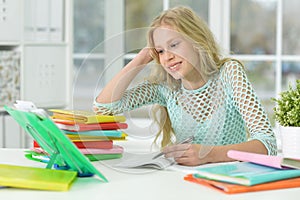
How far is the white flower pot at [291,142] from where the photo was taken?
2008 mm

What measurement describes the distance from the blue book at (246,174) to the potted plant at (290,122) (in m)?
0.43

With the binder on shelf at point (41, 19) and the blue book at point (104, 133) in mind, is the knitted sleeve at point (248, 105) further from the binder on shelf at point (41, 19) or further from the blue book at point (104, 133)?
the binder on shelf at point (41, 19)

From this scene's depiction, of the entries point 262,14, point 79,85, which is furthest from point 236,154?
point 262,14

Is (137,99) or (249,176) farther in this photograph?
(137,99)

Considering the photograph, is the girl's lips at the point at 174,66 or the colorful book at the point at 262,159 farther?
the girl's lips at the point at 174,66

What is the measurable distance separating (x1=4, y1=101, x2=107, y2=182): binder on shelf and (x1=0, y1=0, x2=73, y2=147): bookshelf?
174 centimetres

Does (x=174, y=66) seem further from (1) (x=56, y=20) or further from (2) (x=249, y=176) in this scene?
(1) (x=56, y=20)

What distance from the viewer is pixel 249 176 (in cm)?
149

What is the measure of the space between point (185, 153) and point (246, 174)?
0.32 metres

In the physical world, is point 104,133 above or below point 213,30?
below

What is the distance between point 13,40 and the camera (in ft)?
11.3

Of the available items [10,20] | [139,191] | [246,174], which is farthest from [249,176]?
[10,20]

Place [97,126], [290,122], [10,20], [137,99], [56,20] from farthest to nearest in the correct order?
[56,20]
[10,20]
[290,122]
[137,99]
[97,126]

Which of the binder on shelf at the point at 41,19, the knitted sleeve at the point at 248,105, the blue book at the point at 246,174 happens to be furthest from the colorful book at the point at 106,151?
the binder on shelf at the point at 41,19
